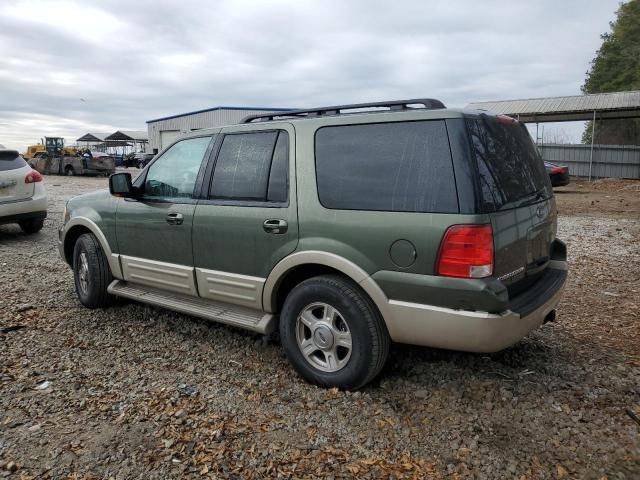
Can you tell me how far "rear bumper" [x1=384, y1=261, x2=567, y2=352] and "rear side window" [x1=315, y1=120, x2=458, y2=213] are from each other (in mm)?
584

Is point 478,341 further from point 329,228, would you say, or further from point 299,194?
point 299,194

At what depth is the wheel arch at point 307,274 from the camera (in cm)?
304

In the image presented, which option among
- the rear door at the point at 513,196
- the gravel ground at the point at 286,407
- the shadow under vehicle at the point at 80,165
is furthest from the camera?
the shadow under vehicle at the point at 80,165

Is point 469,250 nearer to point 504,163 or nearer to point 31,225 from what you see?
point 504,163

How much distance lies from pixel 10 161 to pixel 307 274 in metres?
7.22

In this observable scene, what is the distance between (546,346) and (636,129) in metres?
39.5

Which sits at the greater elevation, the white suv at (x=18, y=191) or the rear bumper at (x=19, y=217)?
the white suv at (x=18, y=191)

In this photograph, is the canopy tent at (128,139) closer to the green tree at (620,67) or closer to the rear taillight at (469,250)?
the green tree at (620,67)

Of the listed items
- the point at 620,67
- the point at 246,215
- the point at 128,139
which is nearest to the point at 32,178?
the point at 246,215

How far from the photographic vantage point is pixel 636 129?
3622 centimetres

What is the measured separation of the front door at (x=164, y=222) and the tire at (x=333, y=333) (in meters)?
1.06

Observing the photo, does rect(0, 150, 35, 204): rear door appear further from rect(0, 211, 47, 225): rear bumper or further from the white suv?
rect(0, 211, 47, 225): rear bumper

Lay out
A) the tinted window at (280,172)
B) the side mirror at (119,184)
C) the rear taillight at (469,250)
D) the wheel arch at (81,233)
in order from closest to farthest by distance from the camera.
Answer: the rear taillight at (469,250), the tinted window at (280,172), the side mirror at (119,184), the wheel arch at (81,233)

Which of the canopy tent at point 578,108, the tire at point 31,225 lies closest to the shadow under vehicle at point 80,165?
the canopy tent at point 578,108
